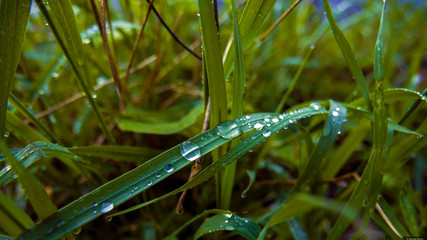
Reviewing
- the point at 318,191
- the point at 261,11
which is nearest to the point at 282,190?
the point at 318,191

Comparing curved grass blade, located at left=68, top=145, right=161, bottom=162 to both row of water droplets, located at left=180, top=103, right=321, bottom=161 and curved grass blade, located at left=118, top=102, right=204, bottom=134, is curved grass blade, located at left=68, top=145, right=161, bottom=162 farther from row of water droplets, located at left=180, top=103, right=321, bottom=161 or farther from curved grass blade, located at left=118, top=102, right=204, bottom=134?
row of water droplets, located at left=180, top=103, right=321, bottom=161

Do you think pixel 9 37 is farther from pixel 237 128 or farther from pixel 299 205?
pixel 299 205

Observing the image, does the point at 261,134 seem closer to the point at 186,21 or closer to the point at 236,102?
the point at 236,102

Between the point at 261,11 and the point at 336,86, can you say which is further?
the point at 336,86

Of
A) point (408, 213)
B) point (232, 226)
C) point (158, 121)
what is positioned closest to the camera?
point (232, 226)

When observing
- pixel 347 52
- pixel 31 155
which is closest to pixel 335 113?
pixel 347 52
